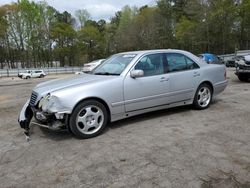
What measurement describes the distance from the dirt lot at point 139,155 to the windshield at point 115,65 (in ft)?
3.40

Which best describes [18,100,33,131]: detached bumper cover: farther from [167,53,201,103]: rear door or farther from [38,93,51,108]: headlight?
[167,53,201,103]: rear door

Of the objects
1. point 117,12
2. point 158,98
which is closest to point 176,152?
point 158,98

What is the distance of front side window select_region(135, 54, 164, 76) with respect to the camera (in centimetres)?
546

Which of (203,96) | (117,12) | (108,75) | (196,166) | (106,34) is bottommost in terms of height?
(196,166)

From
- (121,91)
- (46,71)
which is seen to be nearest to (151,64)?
(121,91)

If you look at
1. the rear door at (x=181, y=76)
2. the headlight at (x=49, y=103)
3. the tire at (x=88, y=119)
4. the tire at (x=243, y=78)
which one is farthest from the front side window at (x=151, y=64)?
the tire at (x=243, y=78)

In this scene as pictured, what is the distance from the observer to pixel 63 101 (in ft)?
14.6

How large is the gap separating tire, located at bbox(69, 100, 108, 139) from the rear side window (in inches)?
72.5

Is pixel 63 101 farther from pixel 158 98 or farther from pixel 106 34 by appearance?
pixel 106 34

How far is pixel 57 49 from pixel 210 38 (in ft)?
98.4

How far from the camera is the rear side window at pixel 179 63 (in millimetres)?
5871

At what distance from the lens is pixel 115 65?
5699mm

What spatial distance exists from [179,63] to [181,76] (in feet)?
1.06

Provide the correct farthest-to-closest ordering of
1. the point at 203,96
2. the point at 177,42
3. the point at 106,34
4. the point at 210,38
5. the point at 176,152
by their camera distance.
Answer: the point at 106,34, the point at 177,42, the point at 210,38, the point at 203,96, the point at 176,152
